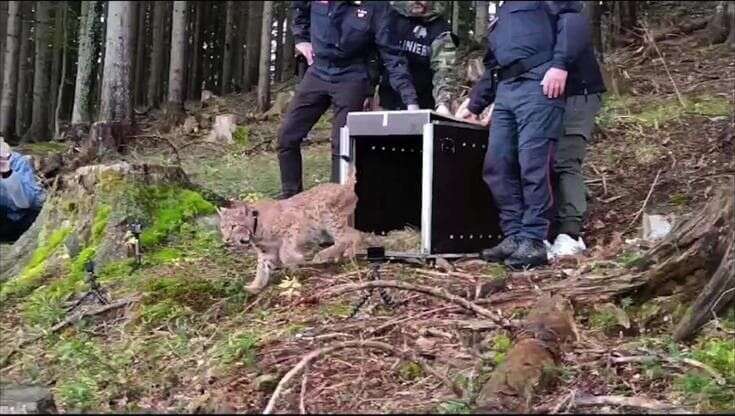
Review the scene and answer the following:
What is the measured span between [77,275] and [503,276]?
2.71 m

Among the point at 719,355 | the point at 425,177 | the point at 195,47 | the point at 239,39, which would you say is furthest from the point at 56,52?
the point at 719,355

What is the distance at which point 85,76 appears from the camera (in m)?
15.8

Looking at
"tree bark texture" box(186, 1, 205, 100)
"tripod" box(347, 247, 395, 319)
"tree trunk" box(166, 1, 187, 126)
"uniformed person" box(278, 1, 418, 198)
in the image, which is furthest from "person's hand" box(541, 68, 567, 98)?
"tree bark texture" box(186, 1, 205, 100)

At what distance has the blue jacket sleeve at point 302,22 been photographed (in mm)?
6516

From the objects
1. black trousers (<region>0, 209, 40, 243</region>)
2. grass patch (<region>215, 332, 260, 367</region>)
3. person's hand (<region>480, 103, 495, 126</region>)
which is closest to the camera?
grass patch (<region>215, 332, 260, 367</region>)

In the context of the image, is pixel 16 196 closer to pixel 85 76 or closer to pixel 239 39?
pixel 85 76

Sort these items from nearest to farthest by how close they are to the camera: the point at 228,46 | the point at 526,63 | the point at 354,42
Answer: the point at 526,63
the point at 354,42
the point at 228,46

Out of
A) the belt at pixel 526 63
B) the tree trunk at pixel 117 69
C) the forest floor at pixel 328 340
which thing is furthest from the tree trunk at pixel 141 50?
the belt at pixel 526 63

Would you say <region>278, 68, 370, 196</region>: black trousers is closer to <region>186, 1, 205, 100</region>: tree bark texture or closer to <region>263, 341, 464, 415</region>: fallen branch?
<region>263, 341, 464, 415</region>: fallen branch

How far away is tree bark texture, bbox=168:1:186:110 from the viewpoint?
61.5ft

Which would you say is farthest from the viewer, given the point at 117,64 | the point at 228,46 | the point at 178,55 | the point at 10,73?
the point at 228,46

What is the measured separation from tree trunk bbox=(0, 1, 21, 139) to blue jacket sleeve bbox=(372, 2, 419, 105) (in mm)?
15974

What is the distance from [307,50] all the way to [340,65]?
417 millimetres

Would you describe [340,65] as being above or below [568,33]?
below
